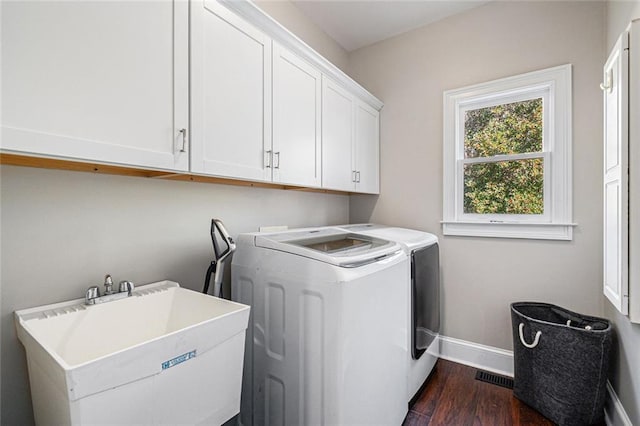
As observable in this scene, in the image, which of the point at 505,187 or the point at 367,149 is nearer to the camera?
the point at 505,187

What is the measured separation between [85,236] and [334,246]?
1.09 meters

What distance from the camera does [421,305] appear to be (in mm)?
1917

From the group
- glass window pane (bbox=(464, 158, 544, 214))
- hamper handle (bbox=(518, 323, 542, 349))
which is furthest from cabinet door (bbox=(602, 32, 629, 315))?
glass window pane (bbox=(464, 158, 544, 214))

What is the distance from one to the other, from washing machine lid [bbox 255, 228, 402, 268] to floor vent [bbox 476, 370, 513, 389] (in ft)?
4.34

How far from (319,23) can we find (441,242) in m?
2.13

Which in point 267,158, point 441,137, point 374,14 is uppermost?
point 374,14

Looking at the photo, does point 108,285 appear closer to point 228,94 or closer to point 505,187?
point 228,94

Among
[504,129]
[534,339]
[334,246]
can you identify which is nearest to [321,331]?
[334,246]

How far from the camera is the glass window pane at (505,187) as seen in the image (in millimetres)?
2254

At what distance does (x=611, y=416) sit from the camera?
1.69 m

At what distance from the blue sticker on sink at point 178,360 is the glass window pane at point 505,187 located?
2.32 meters

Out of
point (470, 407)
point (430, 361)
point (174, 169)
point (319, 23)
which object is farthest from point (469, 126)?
point (174, 169)

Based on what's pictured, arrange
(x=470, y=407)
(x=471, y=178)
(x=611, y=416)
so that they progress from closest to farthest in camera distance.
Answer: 1. (x=611, y=416)
2. (x=470, y=407)
3. (x=471, y=178)

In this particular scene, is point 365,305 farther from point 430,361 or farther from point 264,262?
point 430,361
